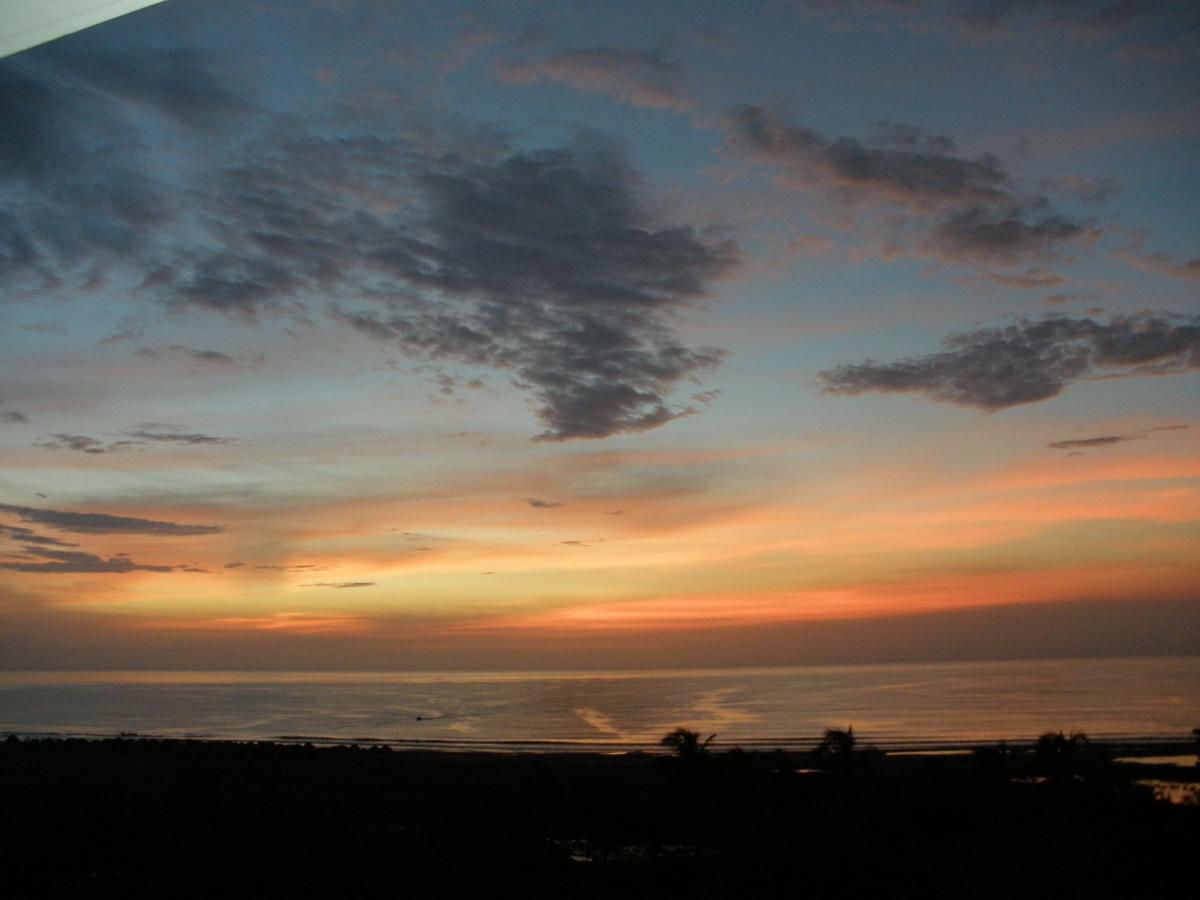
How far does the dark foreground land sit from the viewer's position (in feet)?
42.8

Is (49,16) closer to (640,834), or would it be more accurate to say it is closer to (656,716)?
(640,834)

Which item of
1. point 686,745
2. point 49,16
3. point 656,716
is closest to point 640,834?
point 686,745

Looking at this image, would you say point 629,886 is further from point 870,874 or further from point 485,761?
point 485,761

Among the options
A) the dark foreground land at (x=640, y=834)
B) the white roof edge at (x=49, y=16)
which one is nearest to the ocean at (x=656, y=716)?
the dark foreground land at (x=640, y=834)

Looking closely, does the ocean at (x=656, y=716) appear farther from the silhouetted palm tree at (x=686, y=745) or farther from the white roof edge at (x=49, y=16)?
the white roof edge at (x=49, y=16)

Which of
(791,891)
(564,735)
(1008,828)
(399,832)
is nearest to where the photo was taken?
(791,891)

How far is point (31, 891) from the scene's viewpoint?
1277 centimetres

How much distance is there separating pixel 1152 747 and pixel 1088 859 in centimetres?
2524

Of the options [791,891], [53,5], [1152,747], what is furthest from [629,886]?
[1152,747]

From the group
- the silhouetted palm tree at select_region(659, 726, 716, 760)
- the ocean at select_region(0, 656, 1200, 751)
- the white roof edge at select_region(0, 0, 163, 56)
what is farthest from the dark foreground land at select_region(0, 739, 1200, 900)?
the ocean at select_region(0, 656, 1200, 751)

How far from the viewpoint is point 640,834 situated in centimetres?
1838

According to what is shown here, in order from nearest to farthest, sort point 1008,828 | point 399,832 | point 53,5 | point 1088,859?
point 53,5 → point 1088,859 → point 1008,828 → point 399,832

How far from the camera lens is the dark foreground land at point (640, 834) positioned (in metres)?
13.0

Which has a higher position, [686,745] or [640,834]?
[686,745]
